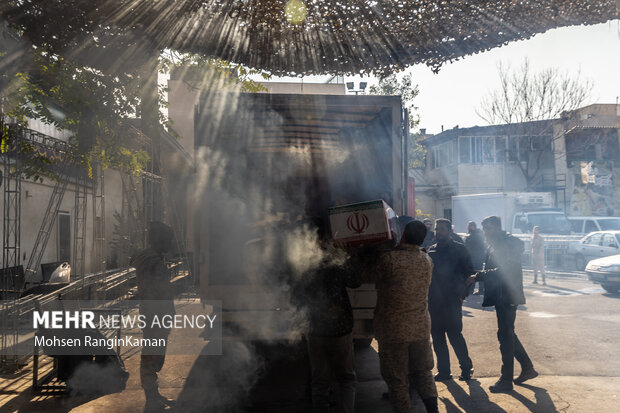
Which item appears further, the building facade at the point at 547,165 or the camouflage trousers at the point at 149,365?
the building facade at the point at 547,165

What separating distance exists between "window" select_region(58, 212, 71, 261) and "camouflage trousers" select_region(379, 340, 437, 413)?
11.9 m

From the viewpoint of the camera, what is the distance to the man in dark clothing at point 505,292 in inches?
217

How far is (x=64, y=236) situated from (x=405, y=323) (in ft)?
41.1

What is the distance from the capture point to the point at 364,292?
5285 millimetres

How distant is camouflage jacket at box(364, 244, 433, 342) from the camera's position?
412cm

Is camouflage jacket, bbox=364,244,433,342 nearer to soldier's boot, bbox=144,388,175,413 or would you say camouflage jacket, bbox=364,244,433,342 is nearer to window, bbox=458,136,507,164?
soldier's boot, bbox=144,388,175,413

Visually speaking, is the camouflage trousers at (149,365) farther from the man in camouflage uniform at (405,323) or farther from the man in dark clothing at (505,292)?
the man in dark clothing at (505,292)

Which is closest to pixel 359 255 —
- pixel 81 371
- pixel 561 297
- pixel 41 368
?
pixel 81 371

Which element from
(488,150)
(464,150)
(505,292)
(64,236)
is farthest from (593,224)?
(64,236)

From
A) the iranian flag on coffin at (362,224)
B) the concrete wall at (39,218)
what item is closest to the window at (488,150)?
the concrete wall at (39,218)

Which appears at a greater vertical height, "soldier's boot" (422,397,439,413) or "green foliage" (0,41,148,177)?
"green foliage" (0,41,148,177)

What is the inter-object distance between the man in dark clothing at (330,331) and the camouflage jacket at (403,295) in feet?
0.84

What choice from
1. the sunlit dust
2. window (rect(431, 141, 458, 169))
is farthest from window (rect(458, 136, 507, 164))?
the sunlit dust

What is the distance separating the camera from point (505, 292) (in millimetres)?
5570
